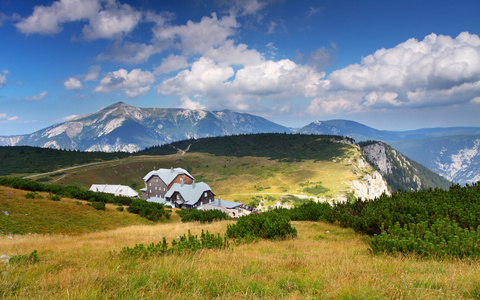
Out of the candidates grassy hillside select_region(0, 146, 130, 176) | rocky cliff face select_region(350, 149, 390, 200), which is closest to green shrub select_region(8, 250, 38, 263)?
rocky cliff face select_region(350, 149, 390, 200)

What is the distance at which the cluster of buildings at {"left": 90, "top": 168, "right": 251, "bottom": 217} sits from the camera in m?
67.2

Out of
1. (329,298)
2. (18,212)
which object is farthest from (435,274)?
(18,212)

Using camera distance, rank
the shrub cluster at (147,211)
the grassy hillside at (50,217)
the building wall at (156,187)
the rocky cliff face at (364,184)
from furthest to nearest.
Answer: the rocky cliff face at (364,184), the building wall at (156,187), the shrub cluster at (147,211), the grassy hillside at (50,217)

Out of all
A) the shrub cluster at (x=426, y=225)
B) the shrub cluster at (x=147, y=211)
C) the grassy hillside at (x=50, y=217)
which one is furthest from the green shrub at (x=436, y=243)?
the shrub cluster at (x=147, y=211)

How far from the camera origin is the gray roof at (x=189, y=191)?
67537mm

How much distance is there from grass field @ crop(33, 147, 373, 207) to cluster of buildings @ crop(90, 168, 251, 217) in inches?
1030

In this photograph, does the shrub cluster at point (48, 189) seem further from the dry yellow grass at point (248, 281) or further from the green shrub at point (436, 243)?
the green shrub at point (436, 243)

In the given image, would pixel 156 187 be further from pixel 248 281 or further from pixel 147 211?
pixel 248 281

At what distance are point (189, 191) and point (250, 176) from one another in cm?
7373

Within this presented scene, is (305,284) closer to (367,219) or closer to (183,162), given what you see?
(367,219)

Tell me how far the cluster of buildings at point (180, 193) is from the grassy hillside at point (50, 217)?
3898 centimetres

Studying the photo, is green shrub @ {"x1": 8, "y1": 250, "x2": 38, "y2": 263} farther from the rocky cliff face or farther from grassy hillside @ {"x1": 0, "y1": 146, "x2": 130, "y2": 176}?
grassy hillside @ {"x1": 0, "y1": 146, "x2": 130, "y2": 176}

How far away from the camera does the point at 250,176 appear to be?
459ft

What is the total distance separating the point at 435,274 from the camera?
4.88m
